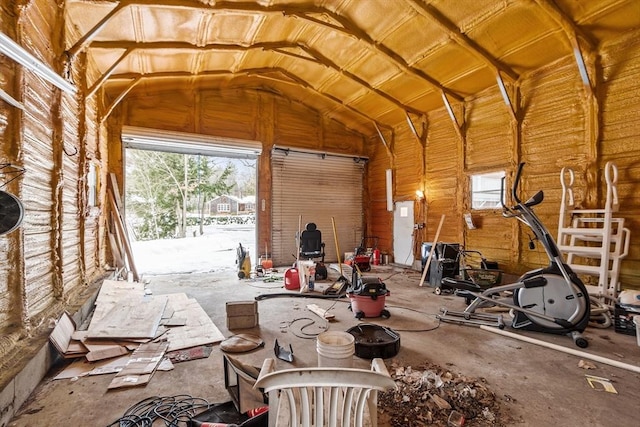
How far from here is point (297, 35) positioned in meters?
5.68

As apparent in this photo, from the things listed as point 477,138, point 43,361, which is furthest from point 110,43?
point 477,138

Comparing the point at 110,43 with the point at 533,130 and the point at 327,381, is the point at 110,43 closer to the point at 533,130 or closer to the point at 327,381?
the point at 327,381

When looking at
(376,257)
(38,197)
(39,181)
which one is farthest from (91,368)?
(376,257)

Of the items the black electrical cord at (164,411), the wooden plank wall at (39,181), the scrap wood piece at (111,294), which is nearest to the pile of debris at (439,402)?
the black electrical cord at (164,411)

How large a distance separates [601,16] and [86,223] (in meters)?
8.27

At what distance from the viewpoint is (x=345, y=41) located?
221 inches

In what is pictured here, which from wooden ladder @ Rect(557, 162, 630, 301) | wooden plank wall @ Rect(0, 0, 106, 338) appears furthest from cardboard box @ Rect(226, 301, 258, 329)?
wooden ladder @ Rect(557, 162, 630, 301)

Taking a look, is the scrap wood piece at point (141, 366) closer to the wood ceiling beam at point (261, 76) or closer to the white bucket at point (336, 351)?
the white bucket at point (336, 351)

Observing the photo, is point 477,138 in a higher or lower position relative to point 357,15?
lower

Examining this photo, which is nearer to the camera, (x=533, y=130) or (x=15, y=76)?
(x=15, y=76)

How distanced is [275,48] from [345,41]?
140 centimetres

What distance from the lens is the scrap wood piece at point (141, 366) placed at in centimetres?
236

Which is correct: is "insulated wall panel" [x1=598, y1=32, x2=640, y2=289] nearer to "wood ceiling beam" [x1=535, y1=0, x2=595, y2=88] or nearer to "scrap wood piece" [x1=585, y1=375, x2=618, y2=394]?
"wood ceiling beam" [x1=535, y1=0, x2=595, y2=88]

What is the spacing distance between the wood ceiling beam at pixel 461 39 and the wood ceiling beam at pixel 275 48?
2300 millimetres
